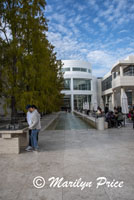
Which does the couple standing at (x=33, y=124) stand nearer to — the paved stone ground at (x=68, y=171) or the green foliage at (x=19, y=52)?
the paved stone ground at (x=68, y=171)

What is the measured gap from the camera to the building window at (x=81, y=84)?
62972 mm

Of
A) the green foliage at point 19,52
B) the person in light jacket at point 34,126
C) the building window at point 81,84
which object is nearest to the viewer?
the person in light jacket at point 34,126

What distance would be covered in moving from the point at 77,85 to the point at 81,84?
1658 mm

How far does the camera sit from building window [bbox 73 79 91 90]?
62972mm

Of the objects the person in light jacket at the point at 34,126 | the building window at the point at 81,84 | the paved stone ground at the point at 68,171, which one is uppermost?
the building window at the point at 81,84

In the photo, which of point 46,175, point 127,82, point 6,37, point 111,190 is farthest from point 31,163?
point 127,82

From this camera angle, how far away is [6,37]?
Answer: 9.62 meters

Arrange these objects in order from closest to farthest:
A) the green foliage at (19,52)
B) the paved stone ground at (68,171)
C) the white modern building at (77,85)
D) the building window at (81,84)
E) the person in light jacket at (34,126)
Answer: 1. the paved stone ground at (68,171)
2. the person in light jacket at (34,126)
3. the green foliage at (19,52)
4. the white modern building at (77,85)
5. the building window at (81,84)

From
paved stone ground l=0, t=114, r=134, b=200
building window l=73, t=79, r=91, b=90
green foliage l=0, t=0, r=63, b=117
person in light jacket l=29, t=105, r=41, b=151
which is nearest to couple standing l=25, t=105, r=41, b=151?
person in light jacket l=29, t=105, r=41, b=151

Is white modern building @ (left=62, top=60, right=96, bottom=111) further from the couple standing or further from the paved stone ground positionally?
the paved stone ground

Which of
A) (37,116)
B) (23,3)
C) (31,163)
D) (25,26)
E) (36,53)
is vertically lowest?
(31,163)

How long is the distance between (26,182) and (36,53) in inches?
328

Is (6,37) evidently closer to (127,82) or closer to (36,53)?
(36,53)

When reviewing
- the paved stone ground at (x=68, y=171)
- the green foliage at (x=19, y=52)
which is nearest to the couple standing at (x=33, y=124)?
the paved stone ground at (x=68, y=171)
